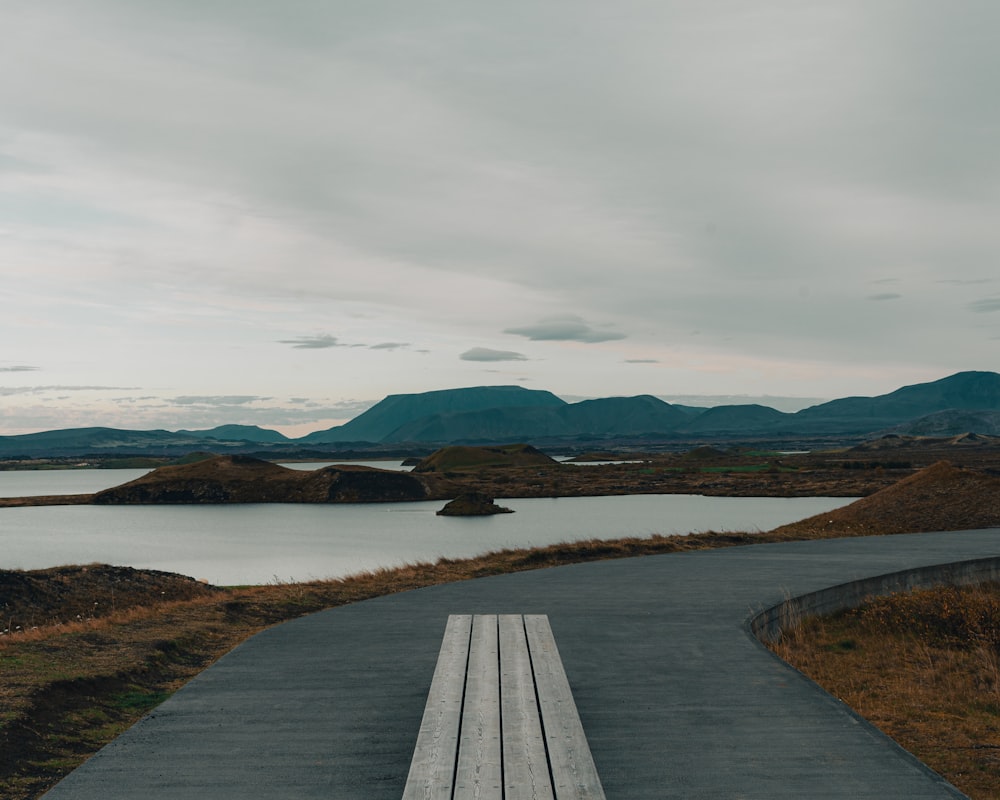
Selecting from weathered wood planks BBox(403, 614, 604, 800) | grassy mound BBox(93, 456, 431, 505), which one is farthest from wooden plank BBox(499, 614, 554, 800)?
grassy mound BBox(93, 456, 431, 505)

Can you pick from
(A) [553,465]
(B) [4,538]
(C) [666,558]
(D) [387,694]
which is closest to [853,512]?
(C) [666,558]

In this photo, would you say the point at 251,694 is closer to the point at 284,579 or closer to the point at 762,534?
the point at 762,534

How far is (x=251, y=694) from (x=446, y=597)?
232 inches

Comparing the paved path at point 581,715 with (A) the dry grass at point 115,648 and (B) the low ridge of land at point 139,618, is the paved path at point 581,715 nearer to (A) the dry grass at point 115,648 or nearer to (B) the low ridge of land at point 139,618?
(A) the dry grass at point 115,648

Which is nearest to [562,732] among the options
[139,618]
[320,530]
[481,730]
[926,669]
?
[481,730]

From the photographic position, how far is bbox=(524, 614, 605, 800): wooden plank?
5672 millimetres

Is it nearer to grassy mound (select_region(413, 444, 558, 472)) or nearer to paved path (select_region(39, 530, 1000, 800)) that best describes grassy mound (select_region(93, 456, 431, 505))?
grassy mound (select_region(413, 444, 558, 472))

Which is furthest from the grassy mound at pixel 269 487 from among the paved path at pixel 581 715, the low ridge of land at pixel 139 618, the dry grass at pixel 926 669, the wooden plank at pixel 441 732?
the wooden plank at pixel 441 732

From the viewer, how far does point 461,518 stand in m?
64.3

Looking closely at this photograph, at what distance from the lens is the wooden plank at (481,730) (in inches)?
225

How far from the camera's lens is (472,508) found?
66.7 meters

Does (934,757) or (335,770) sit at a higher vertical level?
(335,770)

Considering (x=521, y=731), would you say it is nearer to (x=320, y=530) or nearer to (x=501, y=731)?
(x=501, y=731)

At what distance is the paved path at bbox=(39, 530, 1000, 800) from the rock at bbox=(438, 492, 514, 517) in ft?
174
